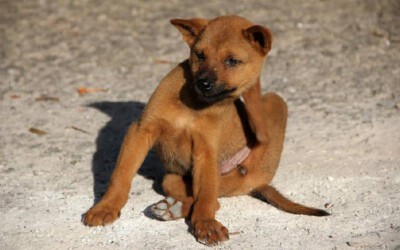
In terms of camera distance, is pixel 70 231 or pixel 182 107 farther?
pixel 182 107

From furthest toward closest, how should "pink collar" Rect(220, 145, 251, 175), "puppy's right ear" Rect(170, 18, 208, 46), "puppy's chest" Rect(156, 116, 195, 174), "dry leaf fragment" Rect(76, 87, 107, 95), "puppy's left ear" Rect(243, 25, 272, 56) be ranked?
"dry leaf fragment" Rect(76, 87, 107, 95), "pink collar" Rect(220, 145, 251, 175), "puppy's right ear" Rect(170, 18, 208, 46), "puppy's chest" Rect(156, 116, 195, 174), "puppy's left ear" Rect(243, 25, 272, 56)

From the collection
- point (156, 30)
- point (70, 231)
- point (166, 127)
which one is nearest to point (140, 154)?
point (166, 127)

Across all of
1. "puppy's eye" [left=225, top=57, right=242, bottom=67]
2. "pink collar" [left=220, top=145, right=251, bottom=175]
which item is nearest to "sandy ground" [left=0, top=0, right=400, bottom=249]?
"pink collar" [left=220, top=145, right=251, bottom=175]

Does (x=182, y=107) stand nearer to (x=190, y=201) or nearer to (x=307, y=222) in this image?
(x=190, y=201)

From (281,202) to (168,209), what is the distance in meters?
0.99

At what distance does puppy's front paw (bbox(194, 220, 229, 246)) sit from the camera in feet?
18.6

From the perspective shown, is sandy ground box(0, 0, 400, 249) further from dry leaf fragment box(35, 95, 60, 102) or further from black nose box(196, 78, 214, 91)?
black nose box(196, 78, 214, 91)

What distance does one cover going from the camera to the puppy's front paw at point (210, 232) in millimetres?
5654

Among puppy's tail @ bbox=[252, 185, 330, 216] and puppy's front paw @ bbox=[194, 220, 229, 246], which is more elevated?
puppy's front paw @ bbox=[194, 220, 229, 246]

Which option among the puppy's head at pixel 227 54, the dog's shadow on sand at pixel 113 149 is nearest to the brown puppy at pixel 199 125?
the puppy's head at pixel 227 54

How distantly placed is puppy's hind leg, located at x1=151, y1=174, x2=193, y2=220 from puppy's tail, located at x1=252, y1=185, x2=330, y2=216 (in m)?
0.66

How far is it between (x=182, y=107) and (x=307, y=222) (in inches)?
56.0

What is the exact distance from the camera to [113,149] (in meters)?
7.93

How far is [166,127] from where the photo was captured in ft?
21.0
